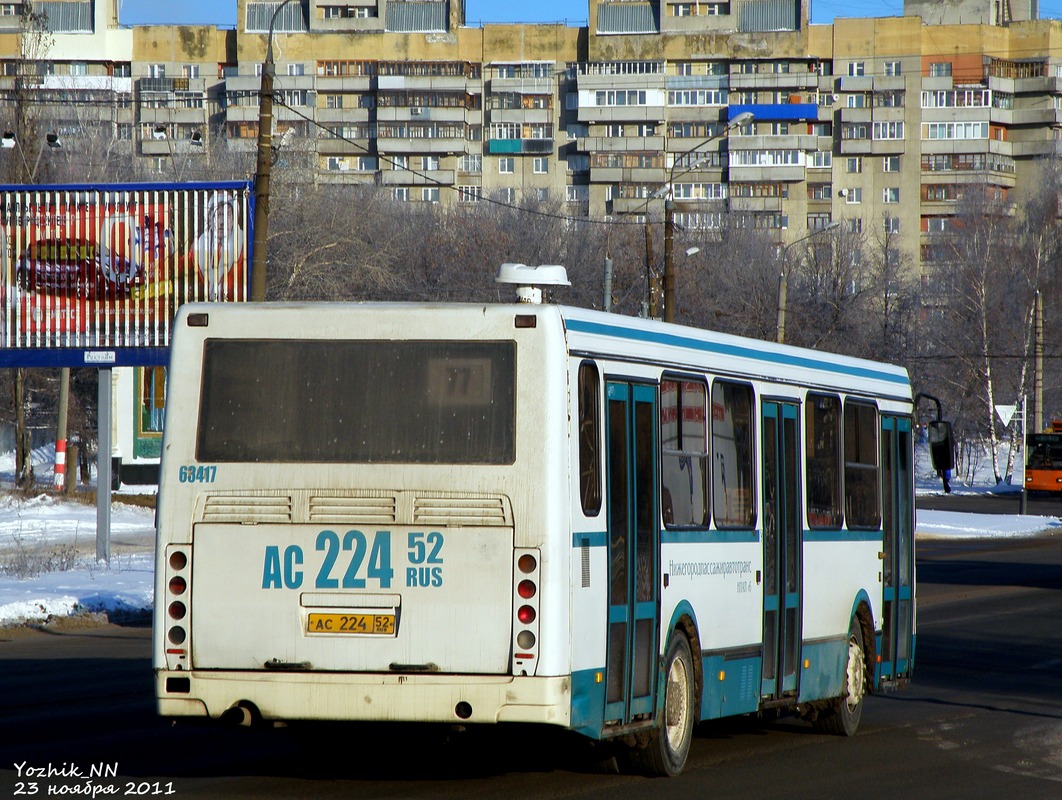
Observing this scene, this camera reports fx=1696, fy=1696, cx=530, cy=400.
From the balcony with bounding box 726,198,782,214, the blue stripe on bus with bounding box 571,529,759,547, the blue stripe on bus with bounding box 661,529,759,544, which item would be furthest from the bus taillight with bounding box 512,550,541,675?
the balcony with bounding box 726,198,782,214

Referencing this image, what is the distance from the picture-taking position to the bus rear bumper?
7961 millimetres

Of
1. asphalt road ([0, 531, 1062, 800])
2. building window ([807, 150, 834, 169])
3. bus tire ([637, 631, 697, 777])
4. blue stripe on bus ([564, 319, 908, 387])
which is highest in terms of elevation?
building window ([807, 150, 834, 169])

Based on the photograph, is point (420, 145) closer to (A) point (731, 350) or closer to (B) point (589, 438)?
(A) point (731, 350)

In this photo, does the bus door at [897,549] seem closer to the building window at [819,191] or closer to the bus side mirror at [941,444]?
the bus side mirror at [941,444]

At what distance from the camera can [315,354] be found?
28.1 feet

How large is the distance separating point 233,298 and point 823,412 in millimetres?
18318

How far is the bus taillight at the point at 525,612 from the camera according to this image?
7.97 meters

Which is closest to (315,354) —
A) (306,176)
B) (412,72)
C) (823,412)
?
(823,412)

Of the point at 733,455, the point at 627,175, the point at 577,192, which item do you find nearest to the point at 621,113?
the point at 627,175

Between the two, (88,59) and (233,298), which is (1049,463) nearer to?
(233,298)

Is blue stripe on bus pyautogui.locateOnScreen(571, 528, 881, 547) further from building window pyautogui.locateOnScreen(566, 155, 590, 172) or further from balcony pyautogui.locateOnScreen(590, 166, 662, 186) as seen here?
building window pyautogui.locateOnScreen(566, 155, 590, 172)

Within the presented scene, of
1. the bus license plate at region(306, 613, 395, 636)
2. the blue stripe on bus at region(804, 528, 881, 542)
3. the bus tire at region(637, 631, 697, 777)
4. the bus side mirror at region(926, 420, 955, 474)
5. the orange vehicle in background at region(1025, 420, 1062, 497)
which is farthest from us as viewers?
the orange vehicle in background at region(1025, 420, 1062, 497)

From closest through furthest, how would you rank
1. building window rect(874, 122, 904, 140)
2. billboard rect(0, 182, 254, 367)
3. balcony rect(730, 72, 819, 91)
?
billboard rect(0, 182, 254, 367) < balcony rect(730, 72, 819, 91) < building window rect(874, 122, 904, 140)

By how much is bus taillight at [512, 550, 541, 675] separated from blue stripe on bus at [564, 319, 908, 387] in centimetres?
121
